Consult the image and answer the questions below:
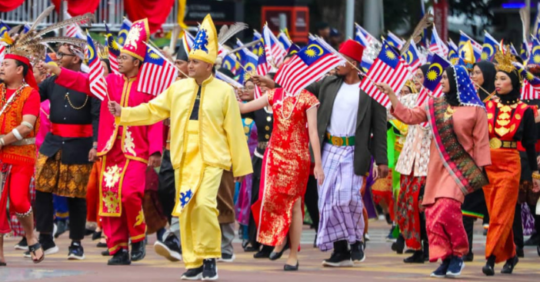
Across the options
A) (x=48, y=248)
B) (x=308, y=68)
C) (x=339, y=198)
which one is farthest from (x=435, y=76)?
(x=48, y=248)

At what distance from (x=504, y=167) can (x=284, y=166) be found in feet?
6.55

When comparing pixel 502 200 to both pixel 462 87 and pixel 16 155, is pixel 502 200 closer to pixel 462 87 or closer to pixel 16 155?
pixel 462 87

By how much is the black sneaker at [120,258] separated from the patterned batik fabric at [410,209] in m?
2.84

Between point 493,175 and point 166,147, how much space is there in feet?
11.0

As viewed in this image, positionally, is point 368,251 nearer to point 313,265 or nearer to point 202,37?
point 313,265

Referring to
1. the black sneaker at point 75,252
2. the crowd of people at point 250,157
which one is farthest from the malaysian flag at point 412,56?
the black sneaker at point 75,252

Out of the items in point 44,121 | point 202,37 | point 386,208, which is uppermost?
point 202,37

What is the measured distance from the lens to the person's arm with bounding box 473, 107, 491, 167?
36.8ft

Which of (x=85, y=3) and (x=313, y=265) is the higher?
(x=85, y=3)

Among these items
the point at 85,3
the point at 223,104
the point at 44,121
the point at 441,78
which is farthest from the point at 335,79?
the point at 85,3

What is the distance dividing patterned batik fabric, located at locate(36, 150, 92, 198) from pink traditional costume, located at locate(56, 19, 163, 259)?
3.58 ft

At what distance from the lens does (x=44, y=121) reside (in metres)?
15.5

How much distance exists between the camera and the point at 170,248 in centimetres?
1241

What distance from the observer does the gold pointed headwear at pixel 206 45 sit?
1083 centimetres
